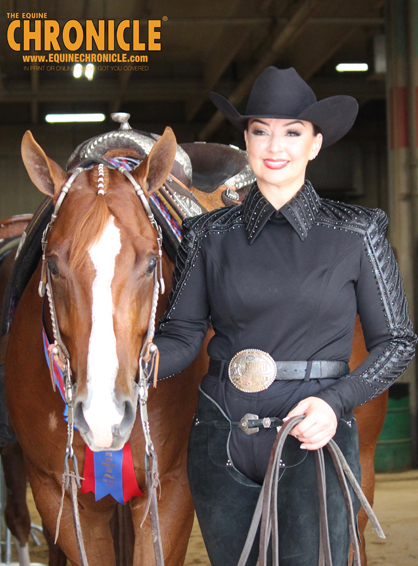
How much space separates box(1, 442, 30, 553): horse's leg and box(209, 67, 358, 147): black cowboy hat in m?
2.25

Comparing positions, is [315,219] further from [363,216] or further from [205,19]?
[205,19]

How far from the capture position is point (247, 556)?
4.73ft

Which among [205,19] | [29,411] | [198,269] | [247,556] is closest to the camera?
[247,556]

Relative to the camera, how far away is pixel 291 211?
1602 millimetres

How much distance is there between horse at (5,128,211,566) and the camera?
4.71ft

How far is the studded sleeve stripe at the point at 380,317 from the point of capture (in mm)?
1559

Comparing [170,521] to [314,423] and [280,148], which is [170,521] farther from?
[280,148]

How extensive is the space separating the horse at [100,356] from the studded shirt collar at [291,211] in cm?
24

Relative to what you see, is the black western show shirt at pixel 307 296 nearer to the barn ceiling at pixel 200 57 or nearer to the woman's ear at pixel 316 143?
the woman's ear at pixel 316 143

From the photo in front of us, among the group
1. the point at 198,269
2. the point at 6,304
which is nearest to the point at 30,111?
the point at 6,304

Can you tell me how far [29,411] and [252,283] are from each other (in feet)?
2.90

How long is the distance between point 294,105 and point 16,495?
250 cm

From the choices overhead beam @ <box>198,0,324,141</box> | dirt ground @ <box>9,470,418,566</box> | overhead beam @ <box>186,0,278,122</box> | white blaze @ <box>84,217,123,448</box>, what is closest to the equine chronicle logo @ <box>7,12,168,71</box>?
overhead beam @ <box>186,0,278,122</box>

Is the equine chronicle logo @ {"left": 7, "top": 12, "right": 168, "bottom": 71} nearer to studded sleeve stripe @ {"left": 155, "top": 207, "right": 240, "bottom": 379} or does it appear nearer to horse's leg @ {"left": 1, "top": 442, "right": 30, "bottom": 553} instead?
horse's leg @ {"left": 1, "top": 442, "right": 30, "bottom": 553}
